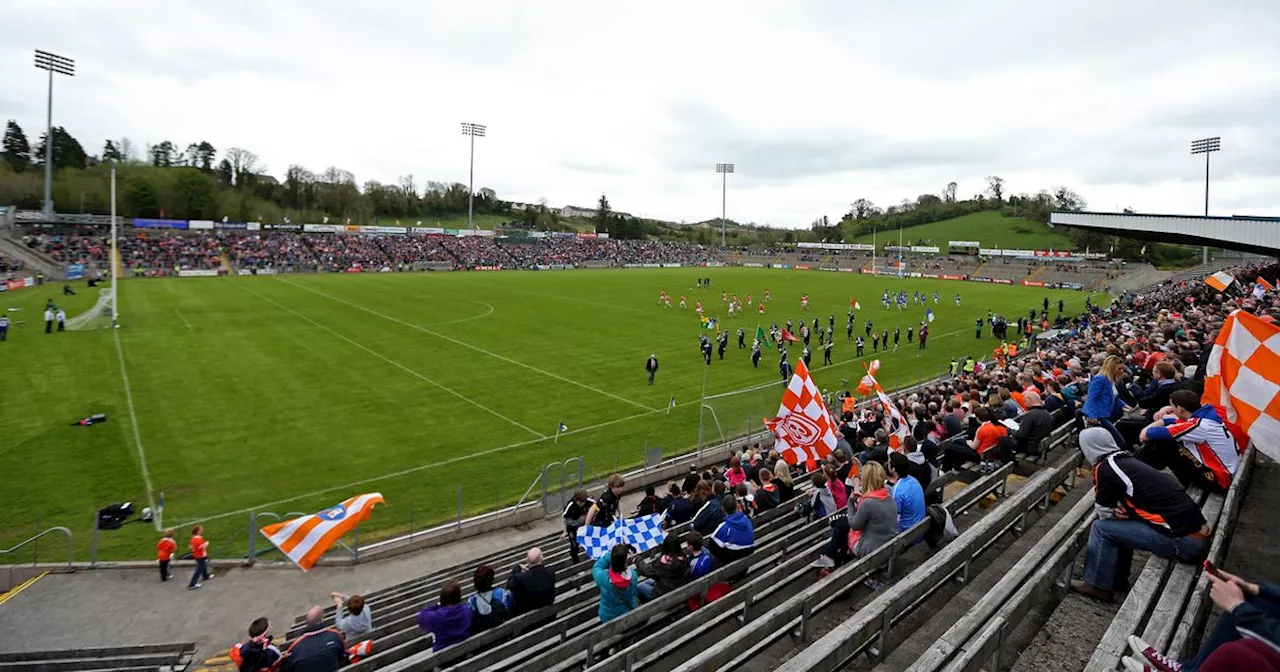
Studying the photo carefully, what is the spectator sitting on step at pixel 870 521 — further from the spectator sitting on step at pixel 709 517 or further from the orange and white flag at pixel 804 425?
the orange and white flag at pixel 804 425

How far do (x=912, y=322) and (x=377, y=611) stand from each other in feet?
139

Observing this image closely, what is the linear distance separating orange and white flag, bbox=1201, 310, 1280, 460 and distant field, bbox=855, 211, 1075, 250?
459ft

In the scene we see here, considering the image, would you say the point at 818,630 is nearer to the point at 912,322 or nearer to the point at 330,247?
the point at 912,322

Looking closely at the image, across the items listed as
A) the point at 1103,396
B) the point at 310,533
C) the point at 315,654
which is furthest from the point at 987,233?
the point at 315,654

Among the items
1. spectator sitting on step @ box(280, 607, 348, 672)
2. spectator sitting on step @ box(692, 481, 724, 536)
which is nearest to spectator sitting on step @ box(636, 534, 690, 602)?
spectator sitting on step @ box(692, 481, 724, 536)

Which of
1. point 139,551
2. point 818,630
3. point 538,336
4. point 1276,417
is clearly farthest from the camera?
point 538,336

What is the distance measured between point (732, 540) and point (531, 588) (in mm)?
2151

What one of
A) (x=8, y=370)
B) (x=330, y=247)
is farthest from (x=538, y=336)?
(x=330, y=247)

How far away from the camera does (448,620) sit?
246 inches

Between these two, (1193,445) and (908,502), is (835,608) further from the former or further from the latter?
(1193,445)

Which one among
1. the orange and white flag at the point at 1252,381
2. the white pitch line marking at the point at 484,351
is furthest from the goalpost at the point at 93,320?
the orange and white flag at the point at 1252,381

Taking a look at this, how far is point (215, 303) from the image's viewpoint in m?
45.1

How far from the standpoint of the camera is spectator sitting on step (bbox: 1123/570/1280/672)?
2.75m

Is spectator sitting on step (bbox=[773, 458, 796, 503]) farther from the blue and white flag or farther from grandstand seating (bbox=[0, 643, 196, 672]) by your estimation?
grandstand seating (bbox=[0, 643, 196, 672])
